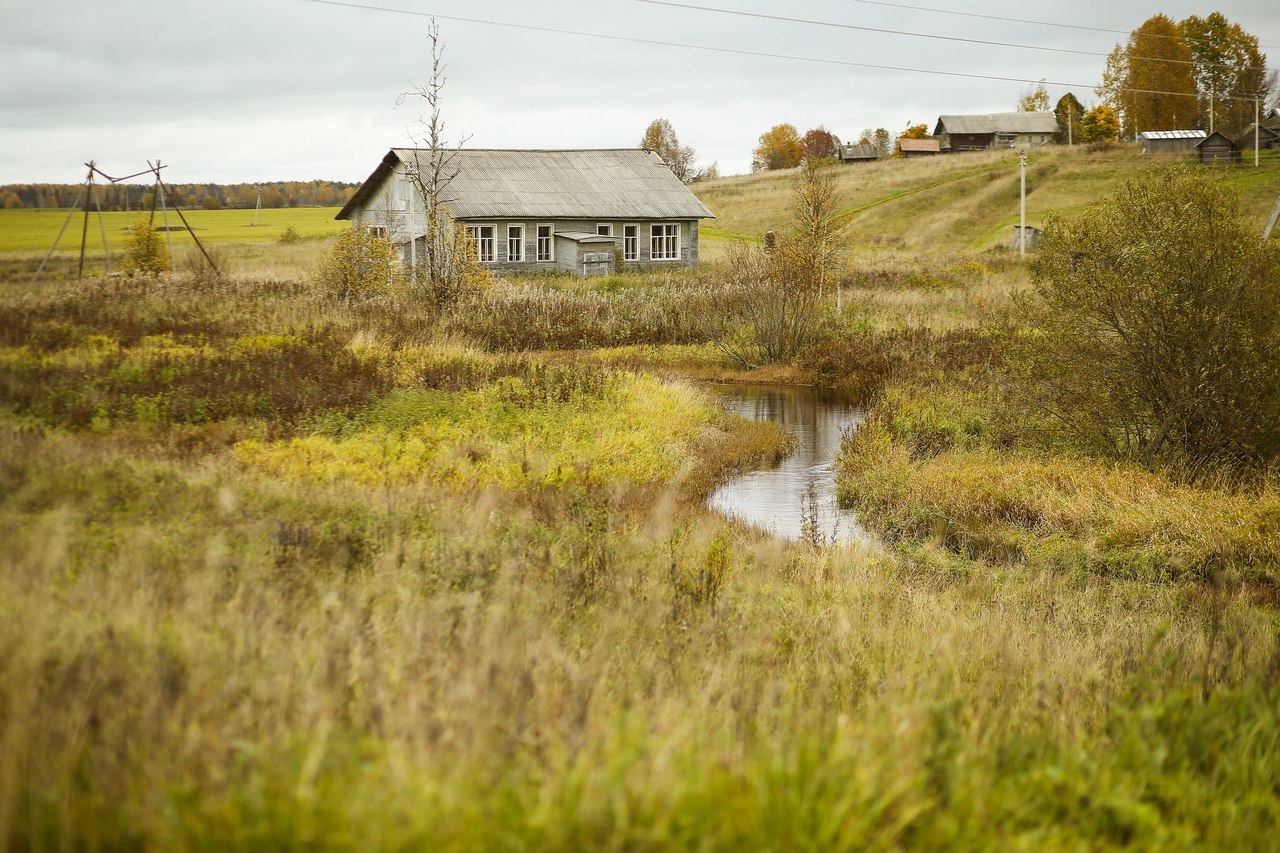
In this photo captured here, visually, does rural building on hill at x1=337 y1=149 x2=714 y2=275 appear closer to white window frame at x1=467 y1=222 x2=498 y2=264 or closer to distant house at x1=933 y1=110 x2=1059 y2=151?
white window frame at x1=467 y1=222 x2=498 y2=264

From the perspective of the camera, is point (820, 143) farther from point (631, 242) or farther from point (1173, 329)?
point (1173, 329)

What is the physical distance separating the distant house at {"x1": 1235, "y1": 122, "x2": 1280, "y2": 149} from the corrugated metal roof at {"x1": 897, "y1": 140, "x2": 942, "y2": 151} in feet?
88.8

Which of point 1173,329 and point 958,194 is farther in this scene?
point 958,194

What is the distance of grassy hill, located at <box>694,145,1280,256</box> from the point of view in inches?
2219

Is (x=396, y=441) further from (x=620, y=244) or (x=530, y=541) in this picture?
(x=620, y=244)

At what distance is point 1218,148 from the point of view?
63.3m

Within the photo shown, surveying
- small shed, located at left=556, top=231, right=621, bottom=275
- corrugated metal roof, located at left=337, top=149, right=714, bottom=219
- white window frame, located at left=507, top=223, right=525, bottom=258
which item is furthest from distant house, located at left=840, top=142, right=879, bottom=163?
white window frame, located at left=507, top=223, right=525, bottom=258

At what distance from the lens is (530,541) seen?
7.33 meters

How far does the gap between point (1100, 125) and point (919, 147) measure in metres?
16.1

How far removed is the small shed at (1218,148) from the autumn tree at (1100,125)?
19794 millimetres

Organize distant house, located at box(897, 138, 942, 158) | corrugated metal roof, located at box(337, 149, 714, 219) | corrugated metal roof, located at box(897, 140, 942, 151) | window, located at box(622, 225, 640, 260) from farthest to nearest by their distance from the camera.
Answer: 1. corrugated metal roof, located at box(897, 140, 942, 151)
2. distant house, located at box(897, 138, 942, 158)
3. window, located at box(622, 225, 640, 260)
4. corrugated metal roof, located at box(337, 149, 714, 219)

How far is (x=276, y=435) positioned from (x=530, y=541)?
17.8 ft

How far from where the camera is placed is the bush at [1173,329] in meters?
12.4

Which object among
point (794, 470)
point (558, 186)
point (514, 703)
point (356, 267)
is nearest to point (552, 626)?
point (514, 703)
